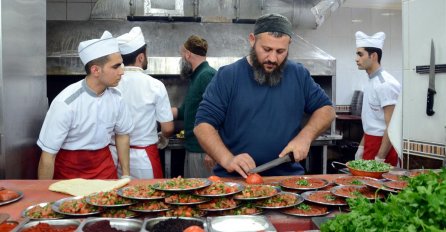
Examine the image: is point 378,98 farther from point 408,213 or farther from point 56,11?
point 56,11

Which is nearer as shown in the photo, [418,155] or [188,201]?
[188,201]

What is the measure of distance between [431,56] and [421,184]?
5.71 feet

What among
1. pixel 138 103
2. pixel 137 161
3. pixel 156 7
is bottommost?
pixel 137 161

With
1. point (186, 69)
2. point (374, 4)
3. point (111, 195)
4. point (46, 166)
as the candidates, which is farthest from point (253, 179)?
point (374, 4)

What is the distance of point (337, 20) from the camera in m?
7.52

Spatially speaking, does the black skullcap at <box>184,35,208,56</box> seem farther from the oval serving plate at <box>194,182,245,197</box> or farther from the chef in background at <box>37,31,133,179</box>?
the oval serving plate at <box>194,182,245,197</box>

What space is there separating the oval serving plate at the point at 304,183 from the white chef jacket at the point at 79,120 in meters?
1.44

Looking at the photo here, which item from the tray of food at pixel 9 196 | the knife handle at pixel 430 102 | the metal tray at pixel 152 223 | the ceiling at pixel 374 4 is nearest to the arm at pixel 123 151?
the tray of food at pixel 9 196

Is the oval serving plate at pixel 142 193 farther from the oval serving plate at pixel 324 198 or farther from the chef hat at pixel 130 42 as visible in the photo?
the chef hat at pixel 130 42

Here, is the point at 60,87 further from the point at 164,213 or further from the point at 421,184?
the point at 421,184

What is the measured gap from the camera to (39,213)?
1887 mm

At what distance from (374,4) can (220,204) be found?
6573 mm

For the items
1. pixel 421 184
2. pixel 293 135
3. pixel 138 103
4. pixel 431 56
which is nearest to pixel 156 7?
pixel 138 103

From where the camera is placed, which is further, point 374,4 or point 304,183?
point 374,4
